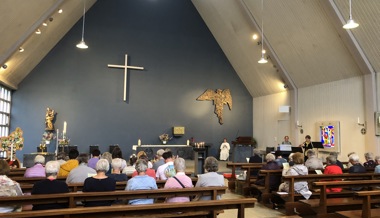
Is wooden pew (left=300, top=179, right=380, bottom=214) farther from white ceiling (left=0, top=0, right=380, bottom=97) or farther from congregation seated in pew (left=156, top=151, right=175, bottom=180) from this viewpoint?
white ceiling (left=0, top=0, right=380, bottom=97)

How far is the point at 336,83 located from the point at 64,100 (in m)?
9.15

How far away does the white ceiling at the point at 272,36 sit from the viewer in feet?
22.3

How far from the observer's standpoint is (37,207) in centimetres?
265

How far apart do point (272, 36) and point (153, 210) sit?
8289mm

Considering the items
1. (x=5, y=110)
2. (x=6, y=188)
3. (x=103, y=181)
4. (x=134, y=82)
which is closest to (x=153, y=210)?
(x=103, y=181)

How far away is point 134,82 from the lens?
11.6 m

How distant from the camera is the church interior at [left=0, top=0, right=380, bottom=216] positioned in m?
7.54

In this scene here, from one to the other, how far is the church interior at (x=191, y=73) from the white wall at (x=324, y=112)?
0.12ft

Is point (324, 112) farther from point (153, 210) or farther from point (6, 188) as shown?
point (6, 188)

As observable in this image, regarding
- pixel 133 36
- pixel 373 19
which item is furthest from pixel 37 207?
pixel 133 36

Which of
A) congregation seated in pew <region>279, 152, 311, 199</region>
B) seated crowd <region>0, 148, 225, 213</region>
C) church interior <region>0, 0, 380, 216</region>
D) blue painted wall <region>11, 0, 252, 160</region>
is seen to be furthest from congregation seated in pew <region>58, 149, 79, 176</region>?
blue painted wall <region>11, 0, 252, 160</region>

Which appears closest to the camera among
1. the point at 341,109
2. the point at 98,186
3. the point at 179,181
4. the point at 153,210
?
the point at 153,210

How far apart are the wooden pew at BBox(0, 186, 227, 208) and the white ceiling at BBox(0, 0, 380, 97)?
5129 mm

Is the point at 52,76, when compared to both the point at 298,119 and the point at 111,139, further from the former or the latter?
the point at 298,119
